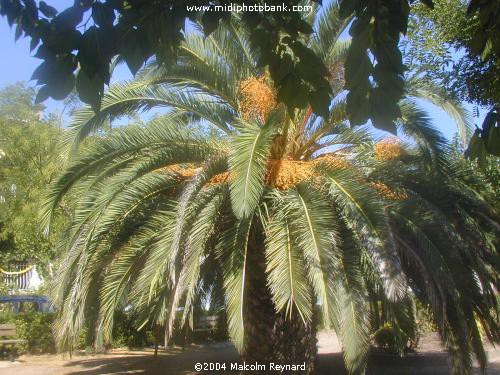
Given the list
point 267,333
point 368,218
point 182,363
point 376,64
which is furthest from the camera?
point 182,363

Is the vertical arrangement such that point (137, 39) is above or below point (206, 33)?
below

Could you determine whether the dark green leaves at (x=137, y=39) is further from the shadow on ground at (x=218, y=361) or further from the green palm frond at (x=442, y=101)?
the shadow on ground at (x=218, y=361)

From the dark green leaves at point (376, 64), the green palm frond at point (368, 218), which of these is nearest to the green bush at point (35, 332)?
the green palm frond at point (368, 218)

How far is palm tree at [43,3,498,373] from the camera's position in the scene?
662cm

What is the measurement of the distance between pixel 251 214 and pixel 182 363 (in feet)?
21.5

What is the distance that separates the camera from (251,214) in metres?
6.95

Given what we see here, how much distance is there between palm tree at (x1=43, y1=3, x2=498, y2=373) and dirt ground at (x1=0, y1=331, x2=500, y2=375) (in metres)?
2.96

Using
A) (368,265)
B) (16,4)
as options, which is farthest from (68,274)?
(16,4)

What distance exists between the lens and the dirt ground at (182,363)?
11.2m

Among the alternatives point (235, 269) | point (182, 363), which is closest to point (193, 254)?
point (235, 269)

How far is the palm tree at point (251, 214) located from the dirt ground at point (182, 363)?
2.96m

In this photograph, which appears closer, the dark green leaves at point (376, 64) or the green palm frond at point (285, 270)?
the dark green leaves at point (376, 64)

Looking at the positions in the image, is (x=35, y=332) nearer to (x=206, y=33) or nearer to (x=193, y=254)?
(x=193, y=254)

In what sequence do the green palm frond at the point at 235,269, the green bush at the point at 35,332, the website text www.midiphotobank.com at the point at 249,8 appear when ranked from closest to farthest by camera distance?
1. the website text www.midiphotobank.com at the point at 249,8
2. the green palm frond at the point at 235,269
3. the green bush at the point at 35,332
